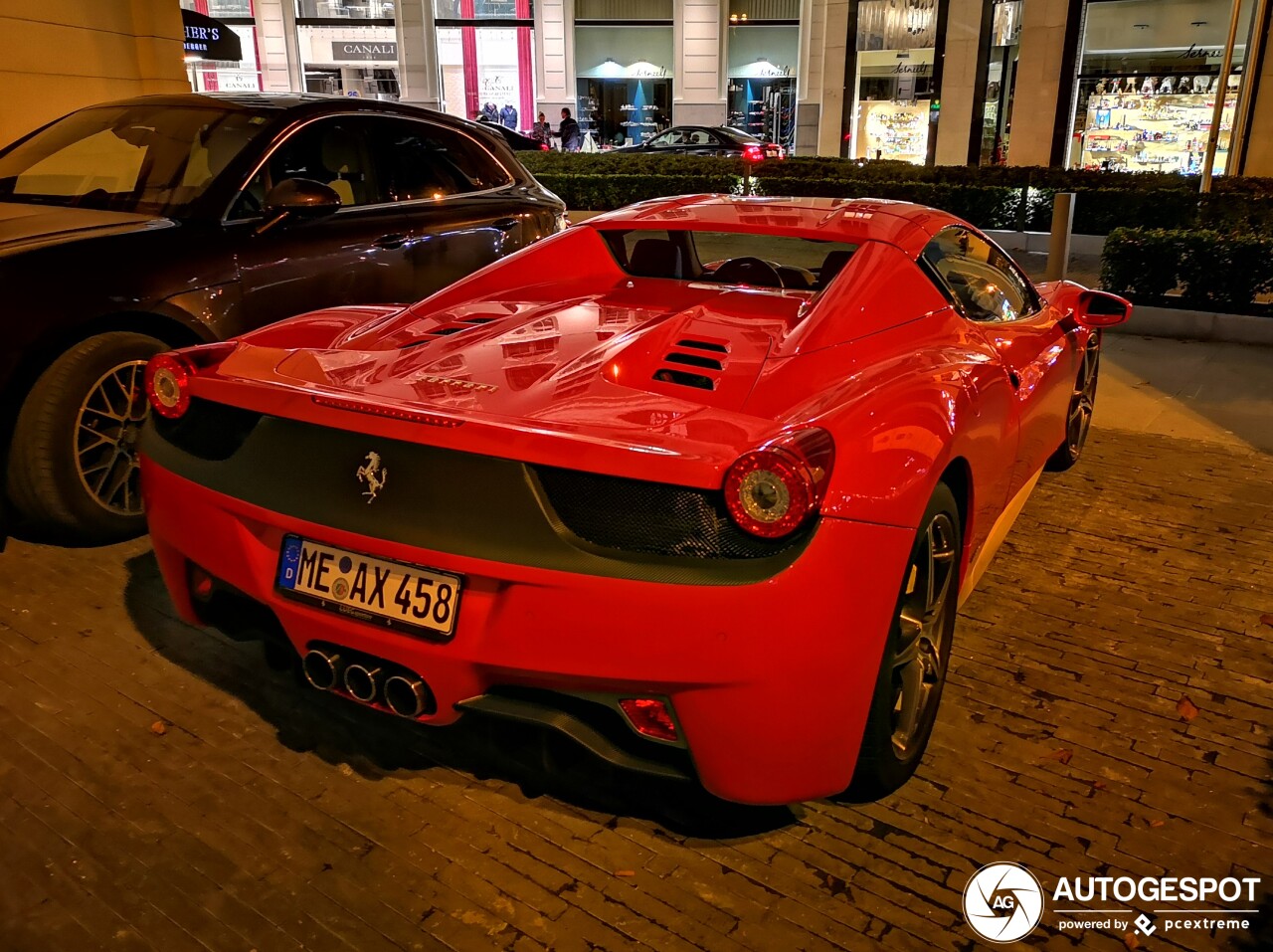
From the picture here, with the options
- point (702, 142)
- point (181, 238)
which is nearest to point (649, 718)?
point (181, 238)

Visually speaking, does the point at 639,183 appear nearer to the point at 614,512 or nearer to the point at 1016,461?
the point at 1016,461

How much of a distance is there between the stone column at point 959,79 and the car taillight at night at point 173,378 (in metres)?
21.4

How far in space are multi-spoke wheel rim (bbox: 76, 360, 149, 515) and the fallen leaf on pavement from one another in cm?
374

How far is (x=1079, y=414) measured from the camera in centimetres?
529

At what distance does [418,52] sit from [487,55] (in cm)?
251

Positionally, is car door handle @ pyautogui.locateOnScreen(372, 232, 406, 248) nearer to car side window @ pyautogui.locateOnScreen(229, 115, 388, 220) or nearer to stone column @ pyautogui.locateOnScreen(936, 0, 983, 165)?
car side window @ pyautogui.locateOnScreen(229, 115, 388, 220)

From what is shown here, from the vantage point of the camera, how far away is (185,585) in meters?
2.83

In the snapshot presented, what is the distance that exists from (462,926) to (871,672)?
105 centimetres

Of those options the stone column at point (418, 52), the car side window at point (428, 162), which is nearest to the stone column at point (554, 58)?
the stone column at point (418, 52)

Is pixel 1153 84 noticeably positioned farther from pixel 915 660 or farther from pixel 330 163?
pixel 915 660

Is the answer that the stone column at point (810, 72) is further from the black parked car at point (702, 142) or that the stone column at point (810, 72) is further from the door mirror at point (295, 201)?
the door mirror at point (295, 201)

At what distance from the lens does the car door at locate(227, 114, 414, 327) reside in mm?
4645

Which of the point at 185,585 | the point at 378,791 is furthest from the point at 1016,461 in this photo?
the point at 185,585

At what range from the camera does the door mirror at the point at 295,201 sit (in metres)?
4.59
